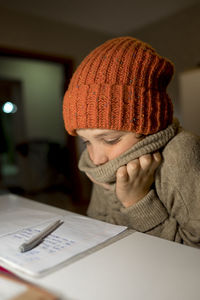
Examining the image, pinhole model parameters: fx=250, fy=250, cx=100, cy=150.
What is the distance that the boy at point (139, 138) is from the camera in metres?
0.58

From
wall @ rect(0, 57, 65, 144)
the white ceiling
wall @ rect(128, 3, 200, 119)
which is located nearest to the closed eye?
wall @ rect(128, 3, 200, 119)

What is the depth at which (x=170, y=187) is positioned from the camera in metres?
0.58

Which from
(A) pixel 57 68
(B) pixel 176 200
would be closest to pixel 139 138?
(B) pixel 176 200

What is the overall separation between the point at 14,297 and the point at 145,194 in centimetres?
40

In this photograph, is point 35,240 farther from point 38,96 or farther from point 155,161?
point 38,96

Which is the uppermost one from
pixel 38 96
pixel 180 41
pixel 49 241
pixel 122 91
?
pixel 180 41

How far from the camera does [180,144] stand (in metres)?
0.59

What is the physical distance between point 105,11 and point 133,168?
0.94 meters

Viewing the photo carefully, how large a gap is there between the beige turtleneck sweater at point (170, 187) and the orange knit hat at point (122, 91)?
0.05 meters

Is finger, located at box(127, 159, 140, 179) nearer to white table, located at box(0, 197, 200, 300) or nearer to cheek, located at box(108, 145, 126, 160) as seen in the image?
cheek, located at box(108, 145, 126, 160)

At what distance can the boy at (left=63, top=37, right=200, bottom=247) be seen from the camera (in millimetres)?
577

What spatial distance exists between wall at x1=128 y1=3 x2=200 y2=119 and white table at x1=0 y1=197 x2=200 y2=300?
65cm

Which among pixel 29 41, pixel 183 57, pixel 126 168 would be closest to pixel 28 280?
pixel 126 168

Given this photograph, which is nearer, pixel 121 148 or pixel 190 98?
pixel 121 148
